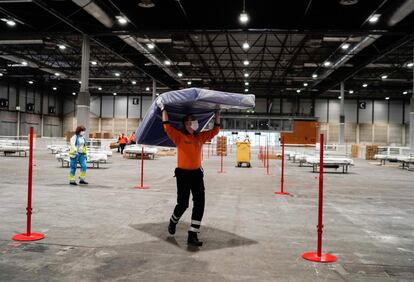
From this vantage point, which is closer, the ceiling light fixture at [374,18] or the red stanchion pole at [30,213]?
the red stanchion pole at [30,213]

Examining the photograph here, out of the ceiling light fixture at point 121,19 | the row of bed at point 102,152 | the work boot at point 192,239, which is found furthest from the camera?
the ceiling light fixture at point 121,19

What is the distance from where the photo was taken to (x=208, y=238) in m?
6.25

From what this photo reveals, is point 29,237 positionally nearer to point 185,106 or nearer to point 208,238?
point 208,238

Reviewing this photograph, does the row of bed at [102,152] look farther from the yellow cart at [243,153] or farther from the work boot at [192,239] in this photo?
the work boot at [192,239]

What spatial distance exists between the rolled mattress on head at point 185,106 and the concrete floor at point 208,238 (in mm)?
1558

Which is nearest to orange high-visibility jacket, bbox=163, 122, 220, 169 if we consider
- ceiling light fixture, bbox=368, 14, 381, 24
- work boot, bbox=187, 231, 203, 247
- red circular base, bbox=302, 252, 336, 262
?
work boot, bbox=187, 231, 203, 247

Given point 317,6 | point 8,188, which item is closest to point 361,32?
point 317,6

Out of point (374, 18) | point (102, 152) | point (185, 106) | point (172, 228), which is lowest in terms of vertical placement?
point (172, 228)

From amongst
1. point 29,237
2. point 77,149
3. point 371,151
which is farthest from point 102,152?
point 371,151

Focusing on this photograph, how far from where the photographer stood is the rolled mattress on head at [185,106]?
603 centimetres

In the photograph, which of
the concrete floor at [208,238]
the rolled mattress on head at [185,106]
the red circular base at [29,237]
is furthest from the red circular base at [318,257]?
the red circular base at [29,237]

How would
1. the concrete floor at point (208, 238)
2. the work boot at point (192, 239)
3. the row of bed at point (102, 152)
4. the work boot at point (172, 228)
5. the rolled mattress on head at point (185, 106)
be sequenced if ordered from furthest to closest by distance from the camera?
the row of bed at point (102, 152), the work boot at point (172, 228), the rolled mattress on head at point (185, 106), the work boot at point (192, 239), the concrete floor at point (208, 238)

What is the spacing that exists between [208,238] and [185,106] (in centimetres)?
213

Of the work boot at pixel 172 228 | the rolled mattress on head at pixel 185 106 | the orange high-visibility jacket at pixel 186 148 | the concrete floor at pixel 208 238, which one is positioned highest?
the rolled mattress on head at pixel 185 106
